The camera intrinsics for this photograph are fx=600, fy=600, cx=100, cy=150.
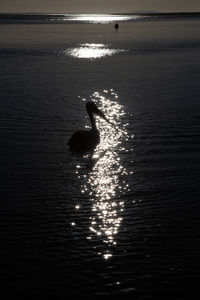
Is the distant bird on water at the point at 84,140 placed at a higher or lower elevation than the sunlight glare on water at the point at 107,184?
higher

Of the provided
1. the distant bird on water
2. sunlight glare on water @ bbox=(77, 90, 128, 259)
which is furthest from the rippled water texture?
→ the distant bird on water

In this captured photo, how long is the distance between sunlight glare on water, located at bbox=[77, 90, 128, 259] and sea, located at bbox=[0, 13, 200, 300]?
0.07 ft

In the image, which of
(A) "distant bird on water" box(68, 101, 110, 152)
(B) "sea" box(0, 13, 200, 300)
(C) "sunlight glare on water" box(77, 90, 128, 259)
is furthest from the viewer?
(A) "distant bird on water" box(68, 101, 110, 152)

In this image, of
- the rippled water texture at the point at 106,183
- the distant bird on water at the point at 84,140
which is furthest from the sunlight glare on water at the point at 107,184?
the distant bird on water at the point at 84,140

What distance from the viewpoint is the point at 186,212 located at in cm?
1004

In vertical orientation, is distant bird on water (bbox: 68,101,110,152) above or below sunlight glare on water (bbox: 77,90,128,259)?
above

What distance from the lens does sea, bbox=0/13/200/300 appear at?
25.9 feet

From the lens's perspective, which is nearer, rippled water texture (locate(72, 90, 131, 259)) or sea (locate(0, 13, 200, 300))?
sea (locate(0, 13, 200, 300))

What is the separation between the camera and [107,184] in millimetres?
11625

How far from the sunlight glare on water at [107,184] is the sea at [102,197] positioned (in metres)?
0.02

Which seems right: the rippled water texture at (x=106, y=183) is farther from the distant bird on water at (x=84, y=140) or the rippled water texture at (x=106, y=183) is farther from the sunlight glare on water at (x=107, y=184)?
the distant bird on water at (x=84, y=140)

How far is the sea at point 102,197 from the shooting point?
25.9 ft

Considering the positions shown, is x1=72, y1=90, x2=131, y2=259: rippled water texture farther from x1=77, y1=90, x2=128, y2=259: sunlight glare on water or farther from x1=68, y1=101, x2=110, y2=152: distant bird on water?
x1=68, y1=101, x2=110, y2=152: distant bird on water

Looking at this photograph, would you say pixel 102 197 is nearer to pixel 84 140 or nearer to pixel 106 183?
pixel 106 183
